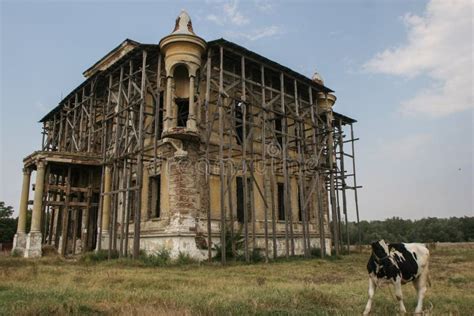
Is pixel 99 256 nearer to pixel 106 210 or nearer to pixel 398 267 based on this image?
pixel 106 210

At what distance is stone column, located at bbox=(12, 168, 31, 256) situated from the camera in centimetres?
2062

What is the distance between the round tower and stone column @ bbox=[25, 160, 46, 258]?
7344 mm

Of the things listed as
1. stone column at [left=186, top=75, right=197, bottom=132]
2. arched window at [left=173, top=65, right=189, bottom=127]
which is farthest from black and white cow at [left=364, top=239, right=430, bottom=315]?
arched window at [left=173, top=65, right=189, bottom=127]

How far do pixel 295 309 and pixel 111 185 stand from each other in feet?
56.3

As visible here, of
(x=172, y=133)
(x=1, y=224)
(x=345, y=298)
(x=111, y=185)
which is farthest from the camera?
(x=1, y=224)

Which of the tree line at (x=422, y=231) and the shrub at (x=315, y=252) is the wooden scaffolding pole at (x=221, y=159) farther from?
the tree line at (x=422, y=231)

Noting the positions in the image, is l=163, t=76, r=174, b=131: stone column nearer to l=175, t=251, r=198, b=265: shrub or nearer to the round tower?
the round tower

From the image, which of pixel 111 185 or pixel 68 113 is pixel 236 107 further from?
pixel 68 113

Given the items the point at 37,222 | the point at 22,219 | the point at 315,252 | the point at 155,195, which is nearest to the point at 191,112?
the point at 155,195

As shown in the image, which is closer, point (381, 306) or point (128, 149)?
point (381, 306)

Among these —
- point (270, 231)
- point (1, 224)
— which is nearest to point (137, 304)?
point (270, 231)

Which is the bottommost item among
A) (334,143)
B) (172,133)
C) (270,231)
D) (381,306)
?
(381,306)

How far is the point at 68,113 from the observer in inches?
→ 1035

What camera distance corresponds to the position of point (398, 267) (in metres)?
6.17
